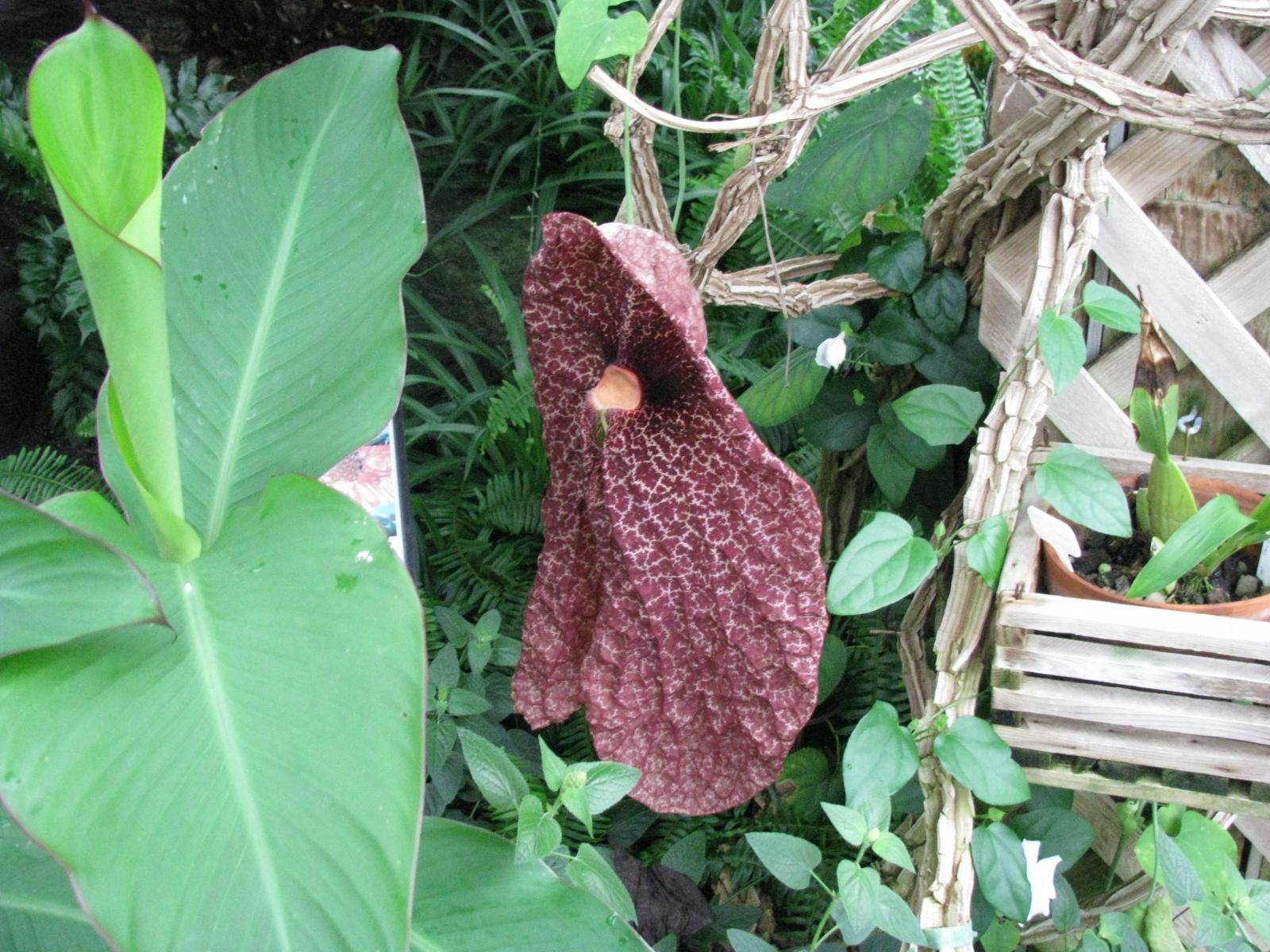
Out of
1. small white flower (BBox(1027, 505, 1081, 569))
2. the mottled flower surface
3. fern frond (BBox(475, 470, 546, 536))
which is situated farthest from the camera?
fern frond (BBox(475, 470, 546, 536))

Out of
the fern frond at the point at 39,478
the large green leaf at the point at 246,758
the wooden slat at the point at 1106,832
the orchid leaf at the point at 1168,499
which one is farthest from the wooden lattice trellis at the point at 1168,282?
the fern frond at the point at 39,478

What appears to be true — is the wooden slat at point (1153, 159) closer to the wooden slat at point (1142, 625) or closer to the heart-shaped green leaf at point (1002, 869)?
the wooden slat at point (1142, 625)

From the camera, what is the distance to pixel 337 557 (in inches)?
20.6

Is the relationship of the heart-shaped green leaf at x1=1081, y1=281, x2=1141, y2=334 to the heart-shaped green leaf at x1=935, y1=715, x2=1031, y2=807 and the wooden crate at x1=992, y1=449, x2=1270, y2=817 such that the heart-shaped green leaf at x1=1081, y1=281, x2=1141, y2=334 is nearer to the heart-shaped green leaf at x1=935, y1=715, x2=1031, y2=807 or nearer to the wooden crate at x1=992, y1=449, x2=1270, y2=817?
the wooden crate at x1=992, y1=449, x2=1270, y2=817

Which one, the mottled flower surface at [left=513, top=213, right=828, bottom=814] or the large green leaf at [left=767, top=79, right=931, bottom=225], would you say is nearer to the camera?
the mottled flower surface at [left=513, top=213, right=828, bottom=814]

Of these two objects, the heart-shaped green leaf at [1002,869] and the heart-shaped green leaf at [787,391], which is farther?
the heart-shaped green leaf at [787,391]

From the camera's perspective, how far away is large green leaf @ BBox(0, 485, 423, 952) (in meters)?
0.45

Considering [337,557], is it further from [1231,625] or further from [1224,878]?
[1224,878]

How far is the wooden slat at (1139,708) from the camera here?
2.11ft

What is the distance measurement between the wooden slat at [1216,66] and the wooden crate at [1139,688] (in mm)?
354

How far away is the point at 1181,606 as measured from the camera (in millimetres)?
685

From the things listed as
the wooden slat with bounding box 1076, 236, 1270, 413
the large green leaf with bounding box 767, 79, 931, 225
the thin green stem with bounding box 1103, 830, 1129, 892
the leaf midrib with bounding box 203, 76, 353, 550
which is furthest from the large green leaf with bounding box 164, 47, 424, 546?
the thin green stem with bounding box 1103, 830, 1129, 892

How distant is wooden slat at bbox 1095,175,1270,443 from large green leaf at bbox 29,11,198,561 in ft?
2.12

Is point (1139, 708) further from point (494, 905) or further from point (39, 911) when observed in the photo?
point (39, 911)
